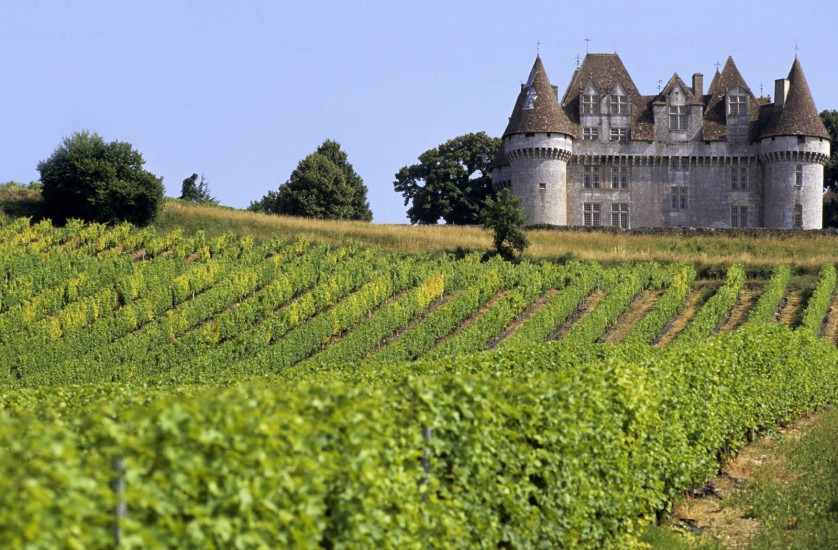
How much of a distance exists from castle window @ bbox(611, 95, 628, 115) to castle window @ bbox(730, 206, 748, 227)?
9.13 m

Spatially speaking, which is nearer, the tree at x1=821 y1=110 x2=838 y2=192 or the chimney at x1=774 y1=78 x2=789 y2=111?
the chimney at x1=774 y1=78 x2=789 y2=111

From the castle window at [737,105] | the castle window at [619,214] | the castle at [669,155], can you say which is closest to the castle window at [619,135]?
the castle at [669,155]

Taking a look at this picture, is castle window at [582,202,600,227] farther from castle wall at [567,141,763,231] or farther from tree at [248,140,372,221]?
tree at [248,140,372,221]

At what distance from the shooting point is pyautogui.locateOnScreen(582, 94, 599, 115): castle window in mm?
60969

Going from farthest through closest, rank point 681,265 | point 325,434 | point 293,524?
point 681,265
point 325,434
point 293,524

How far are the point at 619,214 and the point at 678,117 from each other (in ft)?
23.5

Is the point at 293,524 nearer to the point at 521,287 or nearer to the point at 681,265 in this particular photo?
the point at 521,287

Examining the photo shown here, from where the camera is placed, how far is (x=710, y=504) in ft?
42.1

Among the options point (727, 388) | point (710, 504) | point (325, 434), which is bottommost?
point (710, 504)

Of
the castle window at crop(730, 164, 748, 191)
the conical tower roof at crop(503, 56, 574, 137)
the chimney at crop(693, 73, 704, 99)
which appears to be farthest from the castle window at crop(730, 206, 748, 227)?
the conical tower roof at crop(503, 56, 574, 137)

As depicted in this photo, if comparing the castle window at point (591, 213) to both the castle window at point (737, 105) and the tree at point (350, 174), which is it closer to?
the castle window at point (737, 105)

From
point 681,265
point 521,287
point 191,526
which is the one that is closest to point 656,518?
point 191,526

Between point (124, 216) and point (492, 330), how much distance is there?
22261mm

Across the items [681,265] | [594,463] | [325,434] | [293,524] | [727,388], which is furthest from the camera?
[681,265]
